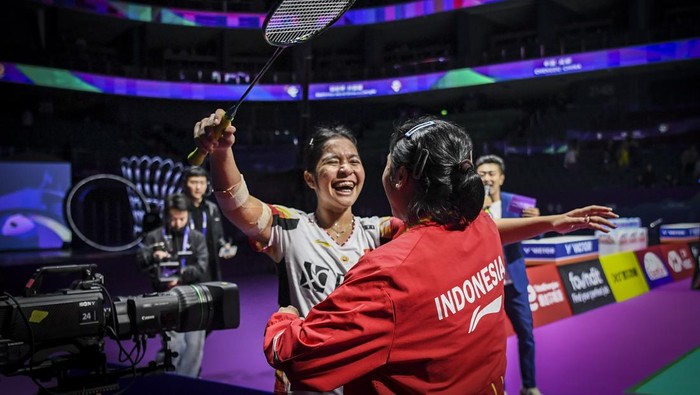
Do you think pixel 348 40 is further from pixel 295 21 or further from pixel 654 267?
pixel 654 267

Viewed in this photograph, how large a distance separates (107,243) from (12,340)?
413 inches

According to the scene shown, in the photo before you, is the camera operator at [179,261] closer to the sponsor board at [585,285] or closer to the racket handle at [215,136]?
the racket handle at [215,136]

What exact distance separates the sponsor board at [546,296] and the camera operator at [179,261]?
7.95ft

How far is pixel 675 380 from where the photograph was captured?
12.3ft

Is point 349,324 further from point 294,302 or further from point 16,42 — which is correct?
point 16,42

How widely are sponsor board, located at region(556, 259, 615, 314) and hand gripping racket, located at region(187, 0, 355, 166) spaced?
3902 millimetres

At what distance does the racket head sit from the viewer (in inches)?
62.4

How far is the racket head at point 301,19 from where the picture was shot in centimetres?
158

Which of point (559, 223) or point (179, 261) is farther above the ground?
point (559, 223)

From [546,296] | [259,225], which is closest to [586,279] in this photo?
[546,296]

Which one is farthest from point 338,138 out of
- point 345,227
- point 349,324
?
point 349,324

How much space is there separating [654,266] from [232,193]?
23.2ft

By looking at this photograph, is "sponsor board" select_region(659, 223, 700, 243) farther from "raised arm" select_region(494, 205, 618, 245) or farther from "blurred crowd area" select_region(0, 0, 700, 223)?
"raised arm" select_region(494, 205, 618, 245)

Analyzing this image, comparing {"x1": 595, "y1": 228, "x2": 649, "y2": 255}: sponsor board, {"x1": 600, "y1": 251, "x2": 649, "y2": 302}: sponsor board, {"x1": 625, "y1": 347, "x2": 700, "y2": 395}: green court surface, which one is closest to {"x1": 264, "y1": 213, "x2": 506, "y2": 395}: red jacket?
{"x1": 625, "y1": 347, "x2": 700, "y2": 395}: green court surface
